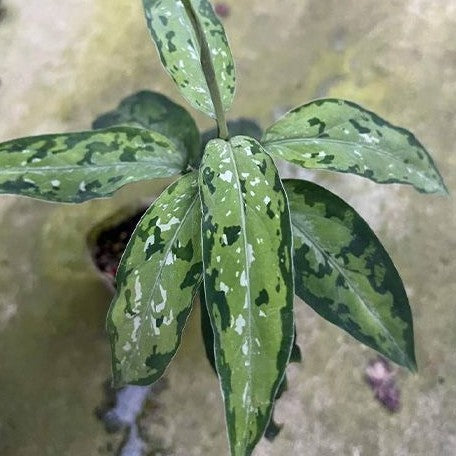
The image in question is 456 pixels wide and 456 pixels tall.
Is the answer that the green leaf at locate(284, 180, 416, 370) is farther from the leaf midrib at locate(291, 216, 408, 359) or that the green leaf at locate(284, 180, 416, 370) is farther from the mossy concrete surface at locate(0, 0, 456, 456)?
the mossy concrete surface at locate(0, 0, 456, 456)

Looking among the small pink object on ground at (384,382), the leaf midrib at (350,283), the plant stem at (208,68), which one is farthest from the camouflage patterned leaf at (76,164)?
the small pink object on ground at (384,382)

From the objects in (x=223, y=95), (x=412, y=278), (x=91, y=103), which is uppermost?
(x=223, y=95)

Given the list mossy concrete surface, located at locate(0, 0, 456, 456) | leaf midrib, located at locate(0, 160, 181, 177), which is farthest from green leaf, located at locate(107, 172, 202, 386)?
mossy concrete surface, located at locate(0, 0, 456, 456)

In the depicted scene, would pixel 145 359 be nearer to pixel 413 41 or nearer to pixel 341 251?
pixel 341 251

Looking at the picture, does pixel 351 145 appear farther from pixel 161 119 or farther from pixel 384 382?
pixel 384 382

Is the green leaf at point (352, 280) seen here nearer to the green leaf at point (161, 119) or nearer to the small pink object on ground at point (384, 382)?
the green leaf at point (161, 119)

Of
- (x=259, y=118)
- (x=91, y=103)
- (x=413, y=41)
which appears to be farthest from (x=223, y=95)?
(x=413, y=41)
